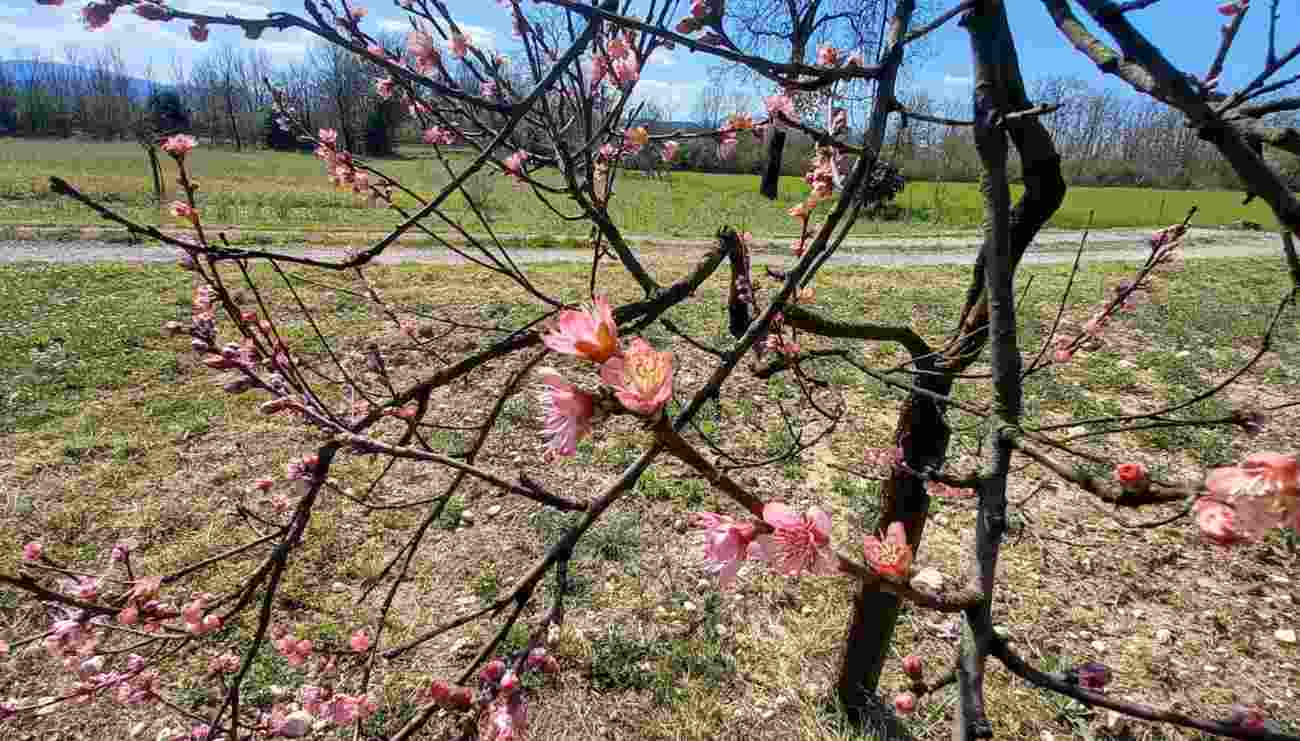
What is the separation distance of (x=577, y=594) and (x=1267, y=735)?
9.48ft

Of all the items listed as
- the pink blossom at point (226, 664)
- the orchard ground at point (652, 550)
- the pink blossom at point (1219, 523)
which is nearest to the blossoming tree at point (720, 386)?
the pink blossom at point (1219, 523)

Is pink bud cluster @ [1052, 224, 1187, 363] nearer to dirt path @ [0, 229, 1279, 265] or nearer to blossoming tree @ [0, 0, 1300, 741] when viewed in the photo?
blossoming tree @ [0, 0, 1300, 741]

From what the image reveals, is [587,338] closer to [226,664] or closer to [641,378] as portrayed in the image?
[641,378]

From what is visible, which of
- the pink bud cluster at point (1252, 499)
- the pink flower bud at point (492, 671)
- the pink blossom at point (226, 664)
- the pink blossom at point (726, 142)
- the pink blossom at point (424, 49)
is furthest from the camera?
the pink blossom at point (726, 142)

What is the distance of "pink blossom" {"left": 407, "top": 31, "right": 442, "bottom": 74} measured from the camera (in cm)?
212

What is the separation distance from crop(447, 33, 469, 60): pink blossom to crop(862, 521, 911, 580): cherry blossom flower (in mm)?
2128

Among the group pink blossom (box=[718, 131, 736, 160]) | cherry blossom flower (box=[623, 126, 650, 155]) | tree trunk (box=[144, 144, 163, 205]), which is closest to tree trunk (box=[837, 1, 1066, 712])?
cherry blossom flower (box=[623, 126, 650, 155])

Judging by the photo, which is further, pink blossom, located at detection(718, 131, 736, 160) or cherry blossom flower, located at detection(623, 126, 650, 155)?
pink blossom, located at detection(718, 131, 736, 160)

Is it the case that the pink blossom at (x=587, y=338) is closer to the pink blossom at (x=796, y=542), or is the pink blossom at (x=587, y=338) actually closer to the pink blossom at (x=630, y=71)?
the pink blossom at (x=796, y=542)

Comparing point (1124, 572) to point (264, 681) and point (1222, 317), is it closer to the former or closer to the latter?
point (264, 681)

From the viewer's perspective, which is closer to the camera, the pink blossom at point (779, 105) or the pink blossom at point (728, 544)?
the pink blossom at point (728, 544)

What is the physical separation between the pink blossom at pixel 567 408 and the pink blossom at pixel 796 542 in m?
0.21

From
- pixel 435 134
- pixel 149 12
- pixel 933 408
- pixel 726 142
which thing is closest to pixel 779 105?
pixel 726 142

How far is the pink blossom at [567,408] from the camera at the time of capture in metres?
0.59
